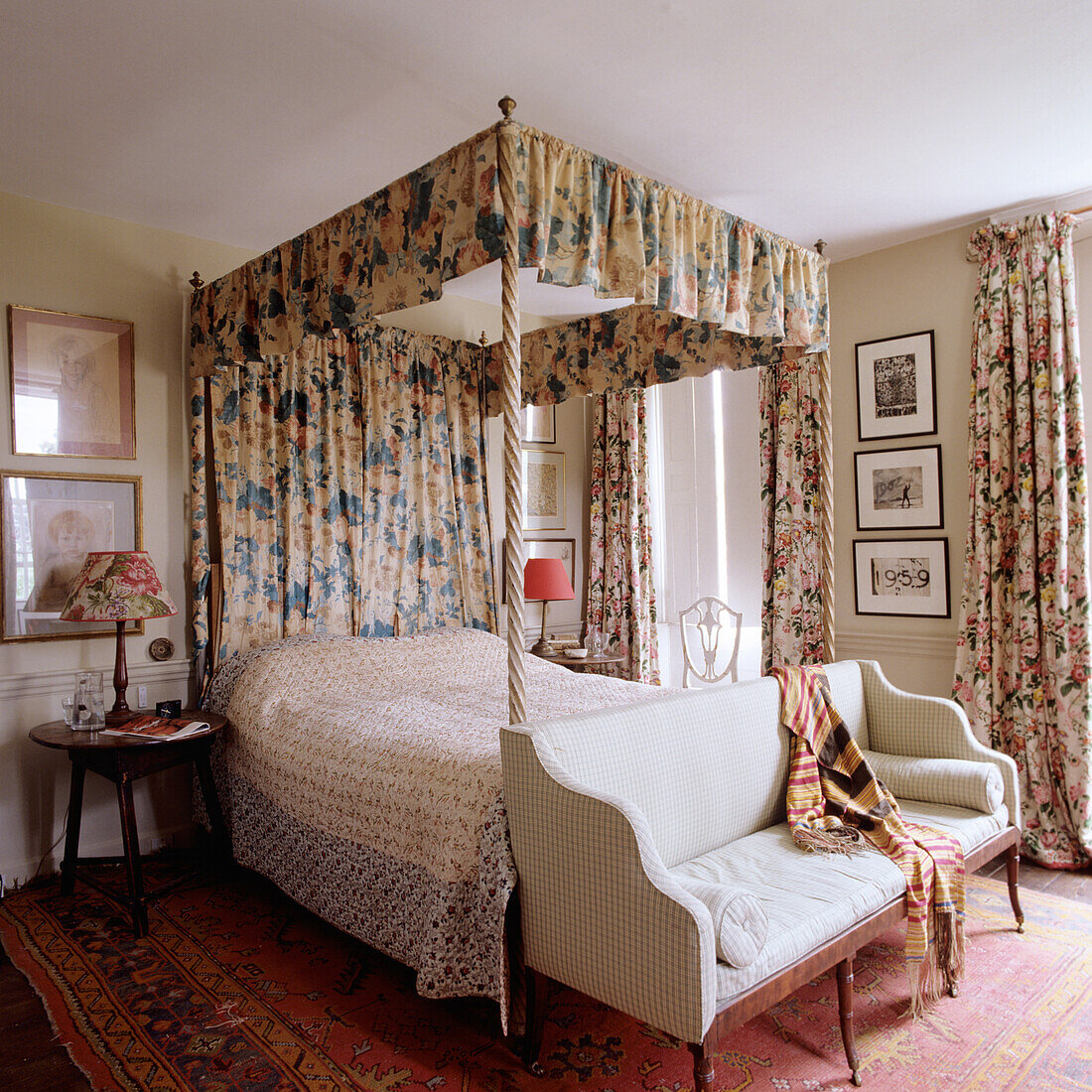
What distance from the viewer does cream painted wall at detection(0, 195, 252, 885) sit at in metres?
3.37

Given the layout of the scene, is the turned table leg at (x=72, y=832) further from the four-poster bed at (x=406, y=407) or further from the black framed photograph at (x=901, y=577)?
the black framed photograph at (x=901, y=577)

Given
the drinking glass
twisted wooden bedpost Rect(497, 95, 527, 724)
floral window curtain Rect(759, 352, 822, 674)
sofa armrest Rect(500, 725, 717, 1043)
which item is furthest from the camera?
floral window curtain Rect(759, 352, 822, 674)

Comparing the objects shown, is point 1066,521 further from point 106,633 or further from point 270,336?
point 106,633

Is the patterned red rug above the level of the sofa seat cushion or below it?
below

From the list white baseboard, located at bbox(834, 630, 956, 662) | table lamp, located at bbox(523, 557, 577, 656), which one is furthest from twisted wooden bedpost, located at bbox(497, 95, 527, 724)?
table lamp, located at bbox(523, 557, 577, 656)

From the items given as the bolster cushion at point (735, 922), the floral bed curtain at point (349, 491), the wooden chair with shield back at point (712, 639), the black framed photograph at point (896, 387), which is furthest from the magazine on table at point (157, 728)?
the black framed photograph at point (896, 387)

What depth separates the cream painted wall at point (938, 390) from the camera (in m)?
3.97

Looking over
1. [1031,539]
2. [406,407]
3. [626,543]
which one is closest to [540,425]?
[626,543]

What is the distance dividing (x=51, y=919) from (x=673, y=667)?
372cm

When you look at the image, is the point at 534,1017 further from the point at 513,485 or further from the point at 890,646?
the point at 890,646

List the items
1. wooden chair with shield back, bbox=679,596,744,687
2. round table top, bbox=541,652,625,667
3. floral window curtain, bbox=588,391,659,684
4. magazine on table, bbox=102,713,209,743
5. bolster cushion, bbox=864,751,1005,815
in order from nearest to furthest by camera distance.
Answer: bolster cushion, bbox=864,751,1005,815
magazine on table, bbox=102,713,209,743
round table top, bbox=541,652,625,667
wooden chair with shield back, bbox=679,596,744,687
floral window curtain, bbox=588,391,659,684

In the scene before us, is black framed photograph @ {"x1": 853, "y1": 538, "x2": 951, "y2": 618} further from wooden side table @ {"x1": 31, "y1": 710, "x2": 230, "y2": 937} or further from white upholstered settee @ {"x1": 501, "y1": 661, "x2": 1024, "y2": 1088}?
wooden side table @ {"x1": 31, "y1": 710, "x2": 230, "y2": 937}

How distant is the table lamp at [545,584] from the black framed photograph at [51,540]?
212 cm

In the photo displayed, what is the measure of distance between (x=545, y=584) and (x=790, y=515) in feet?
4.82
